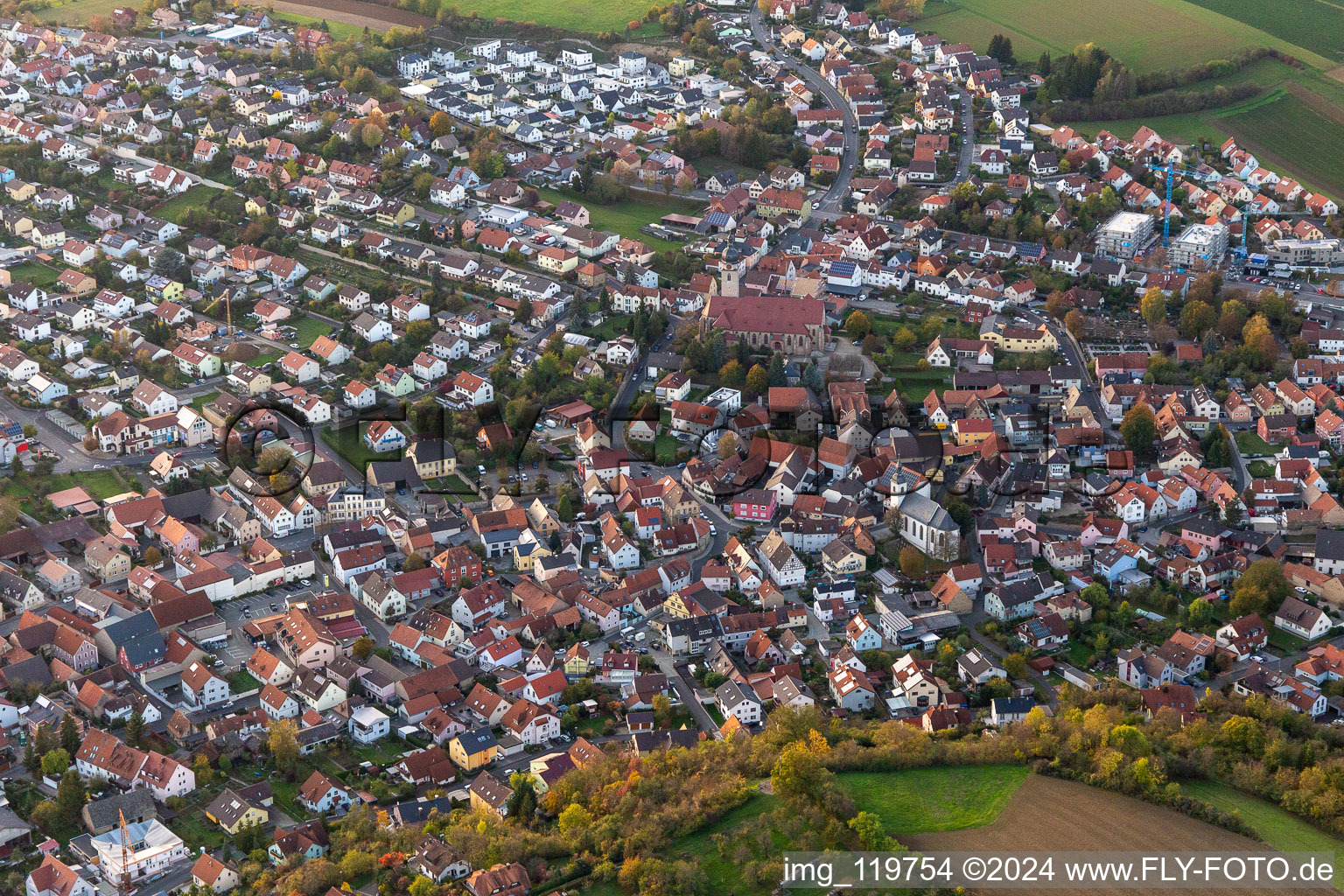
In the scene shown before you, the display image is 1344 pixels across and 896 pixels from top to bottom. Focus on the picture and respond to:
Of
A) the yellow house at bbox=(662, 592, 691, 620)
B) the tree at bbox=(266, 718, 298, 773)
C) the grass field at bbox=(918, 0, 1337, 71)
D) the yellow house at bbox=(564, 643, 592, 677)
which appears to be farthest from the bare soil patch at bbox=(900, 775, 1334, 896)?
the grass field at bbox=(918, 0, 1337, 71)

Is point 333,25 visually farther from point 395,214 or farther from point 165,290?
point 165,290

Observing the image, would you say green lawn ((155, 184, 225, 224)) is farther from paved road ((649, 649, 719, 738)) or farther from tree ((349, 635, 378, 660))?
paved road ((649, 649, 719, 738))

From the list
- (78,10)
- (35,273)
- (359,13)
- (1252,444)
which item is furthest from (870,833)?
(78,10)

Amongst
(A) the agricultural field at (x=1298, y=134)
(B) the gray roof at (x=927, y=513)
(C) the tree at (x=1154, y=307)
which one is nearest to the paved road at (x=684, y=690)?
(B) the gray roof at (x=927, y=513)

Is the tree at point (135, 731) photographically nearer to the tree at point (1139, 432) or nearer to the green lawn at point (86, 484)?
the green lawn at point (86, 484)

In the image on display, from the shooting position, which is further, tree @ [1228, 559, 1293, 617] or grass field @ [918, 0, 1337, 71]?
grass field @ [918, 0, 1337, 71]

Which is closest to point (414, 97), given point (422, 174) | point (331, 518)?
point (422, 174)

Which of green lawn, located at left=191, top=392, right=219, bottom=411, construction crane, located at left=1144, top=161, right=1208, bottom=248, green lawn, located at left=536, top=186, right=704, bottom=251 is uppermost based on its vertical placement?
construction crane, located at left=1144, top=161, right=1208, bottom=248
